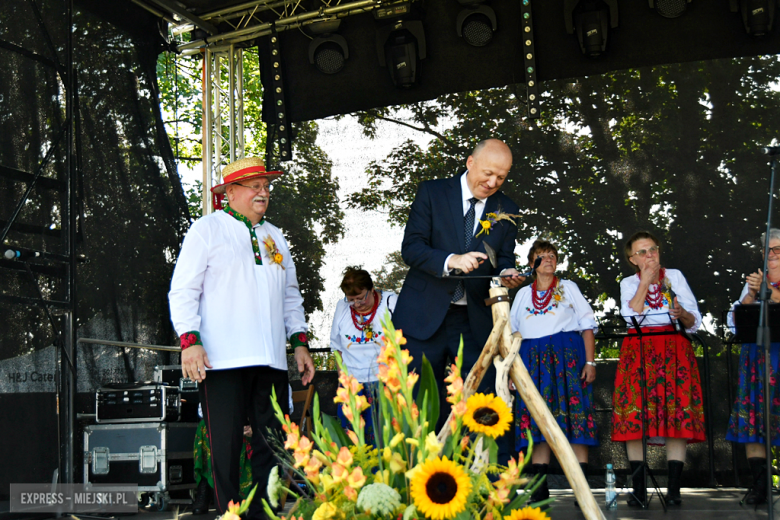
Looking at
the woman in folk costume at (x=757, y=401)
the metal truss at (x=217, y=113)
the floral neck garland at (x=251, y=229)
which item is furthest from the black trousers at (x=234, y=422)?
the metal truss at (x=217, y=113)

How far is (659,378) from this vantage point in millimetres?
4496

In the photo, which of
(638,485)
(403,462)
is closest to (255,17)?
(638,485)

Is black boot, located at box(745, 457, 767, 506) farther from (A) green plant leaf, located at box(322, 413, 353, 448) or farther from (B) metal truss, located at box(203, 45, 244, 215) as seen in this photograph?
(B) metal truss, located at box(203, 45, 244, 215)

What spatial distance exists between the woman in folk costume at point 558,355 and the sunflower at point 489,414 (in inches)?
133

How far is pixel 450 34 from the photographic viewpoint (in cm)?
541

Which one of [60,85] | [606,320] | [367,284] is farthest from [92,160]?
[606,320]

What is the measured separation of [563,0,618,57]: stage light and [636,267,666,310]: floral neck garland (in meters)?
1.56

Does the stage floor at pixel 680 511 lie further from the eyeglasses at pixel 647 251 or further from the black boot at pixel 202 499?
the eyeglasses at pixel 647 251

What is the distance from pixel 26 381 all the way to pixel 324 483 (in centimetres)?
350

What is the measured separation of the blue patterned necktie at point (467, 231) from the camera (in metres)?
3.00

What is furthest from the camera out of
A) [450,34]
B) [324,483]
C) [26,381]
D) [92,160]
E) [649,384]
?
[450,34]

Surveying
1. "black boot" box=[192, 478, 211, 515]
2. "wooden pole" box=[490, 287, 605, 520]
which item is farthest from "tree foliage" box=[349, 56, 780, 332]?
"wooden pole" box=[490, 287, 605, 520]

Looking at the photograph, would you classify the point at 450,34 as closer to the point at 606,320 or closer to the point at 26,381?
the point at 606,320

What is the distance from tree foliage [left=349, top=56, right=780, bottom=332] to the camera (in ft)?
17.0
